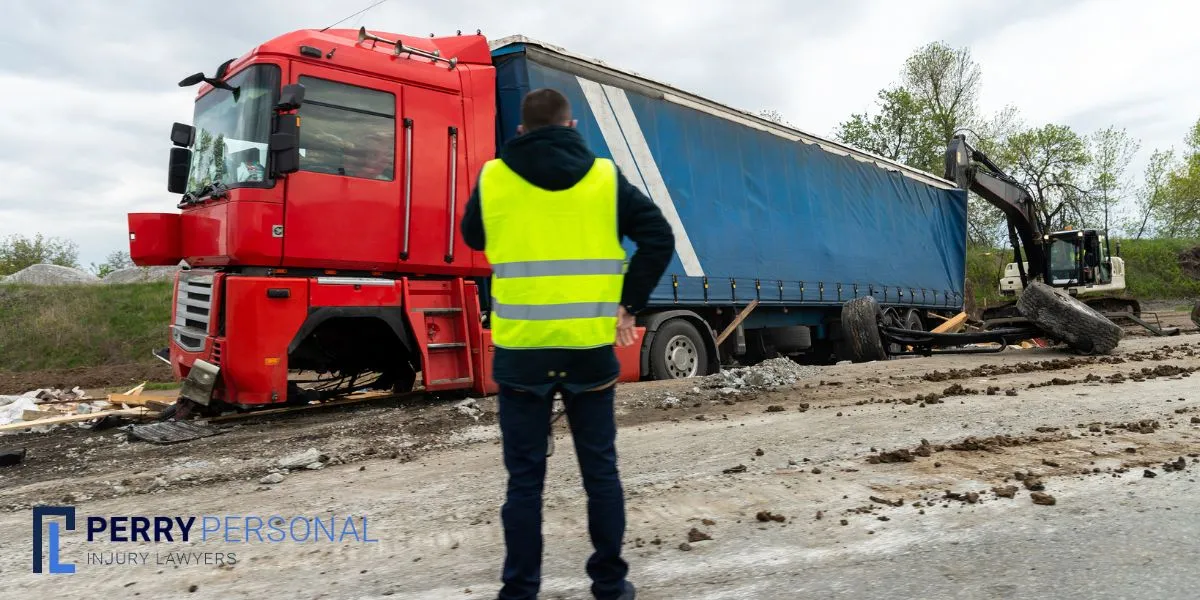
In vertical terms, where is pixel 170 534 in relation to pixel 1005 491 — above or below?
below

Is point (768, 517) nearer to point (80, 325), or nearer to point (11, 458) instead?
point (11, 458)

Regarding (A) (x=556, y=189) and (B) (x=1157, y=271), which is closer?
(A) (x=556, y=189)

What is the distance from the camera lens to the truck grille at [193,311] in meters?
5.80

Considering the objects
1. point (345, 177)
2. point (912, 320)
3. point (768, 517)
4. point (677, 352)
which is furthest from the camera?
point (912, 320)

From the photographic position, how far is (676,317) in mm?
8367

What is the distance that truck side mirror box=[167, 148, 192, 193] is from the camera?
636cm

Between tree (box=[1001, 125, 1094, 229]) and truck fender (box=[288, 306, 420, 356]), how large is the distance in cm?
3958

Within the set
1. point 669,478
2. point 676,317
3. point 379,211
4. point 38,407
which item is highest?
point 379,211

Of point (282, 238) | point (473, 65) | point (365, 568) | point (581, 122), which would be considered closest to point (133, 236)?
point (282, 238)

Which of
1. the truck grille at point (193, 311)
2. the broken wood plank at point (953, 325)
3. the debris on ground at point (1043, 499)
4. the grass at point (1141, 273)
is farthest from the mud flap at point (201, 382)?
the grass at point (1141, 273)

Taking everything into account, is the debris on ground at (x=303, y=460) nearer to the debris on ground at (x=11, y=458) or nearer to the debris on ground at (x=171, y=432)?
the debris on ground at (x=171, y=432)

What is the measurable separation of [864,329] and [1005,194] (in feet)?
27.2

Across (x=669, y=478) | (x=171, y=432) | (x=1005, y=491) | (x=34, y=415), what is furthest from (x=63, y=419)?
(x=1005, y=491)

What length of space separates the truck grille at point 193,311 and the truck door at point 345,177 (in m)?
0.76
